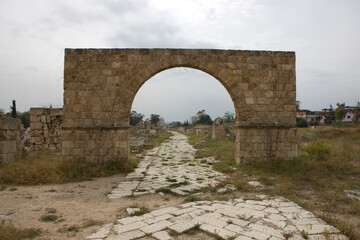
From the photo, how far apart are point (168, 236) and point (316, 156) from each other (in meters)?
6.97

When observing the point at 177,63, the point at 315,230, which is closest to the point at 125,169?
the point at 177,63

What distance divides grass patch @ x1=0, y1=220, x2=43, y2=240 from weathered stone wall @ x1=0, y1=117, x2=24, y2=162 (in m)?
5.17

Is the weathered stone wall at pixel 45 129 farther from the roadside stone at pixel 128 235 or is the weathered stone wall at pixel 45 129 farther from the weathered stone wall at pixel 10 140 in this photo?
the roadside stone at pixel 128 235

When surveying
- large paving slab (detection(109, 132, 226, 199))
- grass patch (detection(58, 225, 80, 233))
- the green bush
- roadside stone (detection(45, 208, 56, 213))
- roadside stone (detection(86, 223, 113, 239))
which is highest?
the green bush

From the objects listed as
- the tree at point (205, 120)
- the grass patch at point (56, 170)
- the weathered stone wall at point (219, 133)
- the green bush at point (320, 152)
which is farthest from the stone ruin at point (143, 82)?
the tree at point (205, 120)

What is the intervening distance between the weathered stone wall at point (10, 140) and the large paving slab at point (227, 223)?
608 centimetres

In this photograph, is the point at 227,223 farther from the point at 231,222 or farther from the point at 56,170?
the point at 56,170

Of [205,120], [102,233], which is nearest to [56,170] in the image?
[102,233]

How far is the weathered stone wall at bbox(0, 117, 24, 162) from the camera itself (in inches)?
289

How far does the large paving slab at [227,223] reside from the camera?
300 cm

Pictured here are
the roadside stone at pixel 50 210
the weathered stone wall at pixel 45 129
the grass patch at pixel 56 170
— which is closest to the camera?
the roadside stone at pixel 50 210

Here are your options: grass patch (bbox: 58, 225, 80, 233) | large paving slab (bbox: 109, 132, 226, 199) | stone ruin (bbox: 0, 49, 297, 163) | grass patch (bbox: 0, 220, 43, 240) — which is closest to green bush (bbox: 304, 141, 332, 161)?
stone ruin (bbox: 0, 49, 297, 163)

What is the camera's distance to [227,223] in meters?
3.35

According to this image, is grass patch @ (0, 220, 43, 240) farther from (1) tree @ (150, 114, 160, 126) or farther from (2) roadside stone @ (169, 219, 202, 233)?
(1) tree @ (150, 114, 160, 126)
